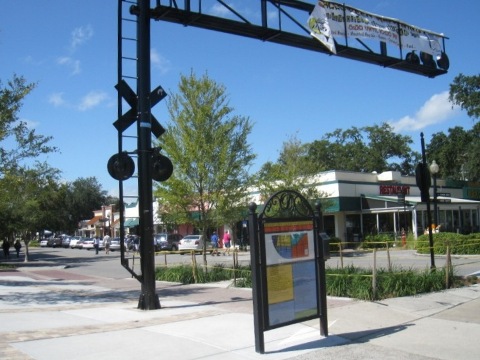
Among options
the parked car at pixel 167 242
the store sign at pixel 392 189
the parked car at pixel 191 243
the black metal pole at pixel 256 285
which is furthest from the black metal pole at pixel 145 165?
the parked car at pixel 167 242

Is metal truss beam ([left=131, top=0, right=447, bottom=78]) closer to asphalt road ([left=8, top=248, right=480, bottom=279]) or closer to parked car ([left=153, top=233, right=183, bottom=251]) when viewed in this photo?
asphalt road ([left=8, top=248, right=480, bottom=279])

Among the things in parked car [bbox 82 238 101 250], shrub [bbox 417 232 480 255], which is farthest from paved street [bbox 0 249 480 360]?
parked car [bbox 82 238 101 250]

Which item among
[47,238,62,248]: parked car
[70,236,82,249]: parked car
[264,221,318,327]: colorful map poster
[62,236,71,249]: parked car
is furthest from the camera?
[47,238,62,248]: parked car

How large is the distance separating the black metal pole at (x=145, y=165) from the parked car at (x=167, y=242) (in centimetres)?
3265

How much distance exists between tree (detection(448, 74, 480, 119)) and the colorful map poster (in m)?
43.6

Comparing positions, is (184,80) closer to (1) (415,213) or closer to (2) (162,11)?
(2) (162,11)

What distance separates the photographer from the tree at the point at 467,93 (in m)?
46.1

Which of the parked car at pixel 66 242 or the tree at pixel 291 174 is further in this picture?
the parked car at pixel 66 242

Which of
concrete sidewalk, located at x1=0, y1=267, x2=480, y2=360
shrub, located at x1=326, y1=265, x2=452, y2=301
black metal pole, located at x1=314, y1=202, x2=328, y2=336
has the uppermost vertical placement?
black metal pole, located at x1=314, y1=202, x2=328, y2=336

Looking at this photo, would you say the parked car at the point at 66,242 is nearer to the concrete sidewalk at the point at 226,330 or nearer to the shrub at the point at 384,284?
the concrete sidewalk at the point at 226,330

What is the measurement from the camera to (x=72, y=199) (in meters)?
107

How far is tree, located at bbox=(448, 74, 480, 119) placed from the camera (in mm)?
46125

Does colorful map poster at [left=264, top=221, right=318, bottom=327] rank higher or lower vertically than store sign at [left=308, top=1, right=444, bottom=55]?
lower

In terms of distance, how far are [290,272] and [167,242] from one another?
1472 inches
